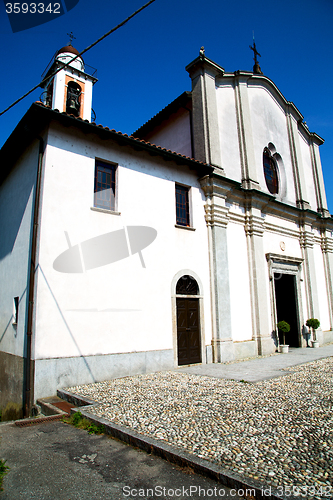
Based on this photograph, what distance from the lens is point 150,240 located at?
948 cm

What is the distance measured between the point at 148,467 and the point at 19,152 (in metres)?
9.37

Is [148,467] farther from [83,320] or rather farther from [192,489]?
[83,320]

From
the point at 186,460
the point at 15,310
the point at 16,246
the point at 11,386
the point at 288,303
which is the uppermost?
the point at 16,246

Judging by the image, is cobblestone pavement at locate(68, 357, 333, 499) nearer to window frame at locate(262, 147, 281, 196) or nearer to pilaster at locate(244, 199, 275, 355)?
pilaster at locate(244, 199, 275, 355)

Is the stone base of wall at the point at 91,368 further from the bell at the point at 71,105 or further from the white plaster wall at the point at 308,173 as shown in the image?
the white plaster wall at the point at 308,173

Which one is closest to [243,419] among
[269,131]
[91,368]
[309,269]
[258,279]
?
[91,368]

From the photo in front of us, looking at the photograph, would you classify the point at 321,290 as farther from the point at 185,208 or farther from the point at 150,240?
the point at 150,240

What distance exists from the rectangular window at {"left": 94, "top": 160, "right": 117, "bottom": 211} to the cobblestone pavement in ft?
15.5

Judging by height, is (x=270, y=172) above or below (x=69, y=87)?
below

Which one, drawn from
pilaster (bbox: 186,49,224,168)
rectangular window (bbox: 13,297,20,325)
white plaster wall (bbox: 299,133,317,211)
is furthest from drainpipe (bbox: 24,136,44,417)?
white plaster wall (bbox: 299,133,317,211)

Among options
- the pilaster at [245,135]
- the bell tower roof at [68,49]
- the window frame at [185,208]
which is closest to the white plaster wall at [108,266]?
the window frame at [185,208]

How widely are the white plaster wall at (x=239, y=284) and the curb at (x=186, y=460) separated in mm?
7353

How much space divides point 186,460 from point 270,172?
14313 millimetres

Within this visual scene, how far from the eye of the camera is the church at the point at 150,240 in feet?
25.0
